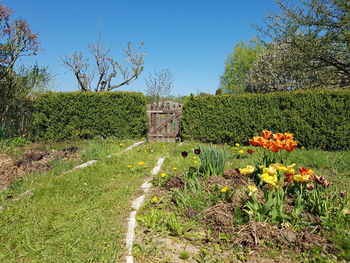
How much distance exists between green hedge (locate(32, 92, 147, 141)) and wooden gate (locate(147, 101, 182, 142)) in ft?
1.38

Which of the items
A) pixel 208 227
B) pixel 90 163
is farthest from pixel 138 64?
pixel 208 227

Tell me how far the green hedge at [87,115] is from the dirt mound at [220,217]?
7366 millimetres

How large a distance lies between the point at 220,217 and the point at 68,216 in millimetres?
1806

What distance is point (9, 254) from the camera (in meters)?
2.28

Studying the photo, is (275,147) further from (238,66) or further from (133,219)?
(238,66)

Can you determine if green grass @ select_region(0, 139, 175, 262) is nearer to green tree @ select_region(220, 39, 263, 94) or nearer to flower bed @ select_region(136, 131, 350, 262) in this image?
flower bed @ select_region(136, 131, 350, 262)

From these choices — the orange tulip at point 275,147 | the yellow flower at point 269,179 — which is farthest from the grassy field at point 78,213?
the orange tulip at point 275,147

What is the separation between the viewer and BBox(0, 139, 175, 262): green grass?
2.27 metres

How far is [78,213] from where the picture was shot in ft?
9.86


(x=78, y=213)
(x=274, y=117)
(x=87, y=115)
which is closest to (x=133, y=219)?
(x=78, y=213)

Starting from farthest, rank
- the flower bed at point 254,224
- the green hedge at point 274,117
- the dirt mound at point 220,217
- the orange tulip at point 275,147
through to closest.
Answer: the green hedge at point 274,117
the orange tulip at point 275,147
the dirt mound at point 220,217
the flower bed at point 254,224

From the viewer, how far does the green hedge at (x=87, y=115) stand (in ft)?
31.5

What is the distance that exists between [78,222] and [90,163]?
2.80m

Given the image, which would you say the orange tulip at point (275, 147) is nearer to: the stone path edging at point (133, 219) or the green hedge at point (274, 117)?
the stone path edging at point (133, 219)
